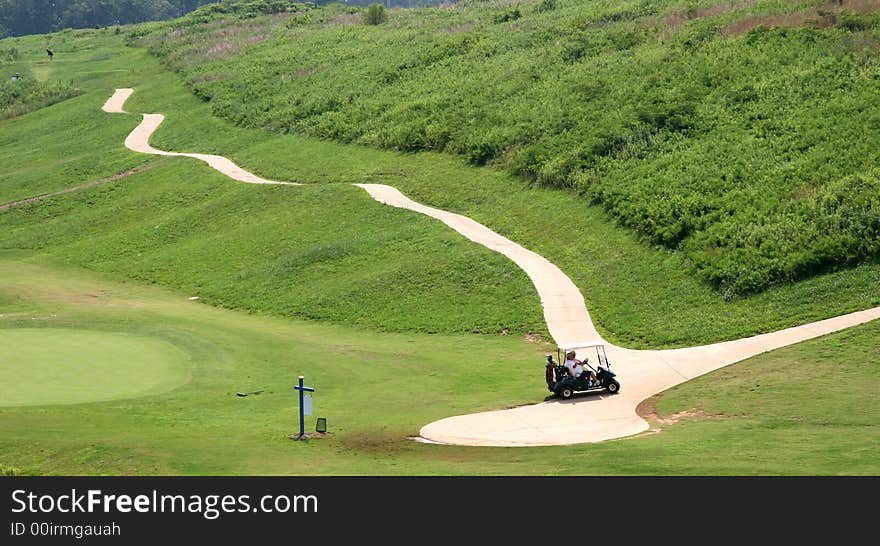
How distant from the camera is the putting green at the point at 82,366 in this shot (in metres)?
30.4

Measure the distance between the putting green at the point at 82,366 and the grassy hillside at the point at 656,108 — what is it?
20.6m

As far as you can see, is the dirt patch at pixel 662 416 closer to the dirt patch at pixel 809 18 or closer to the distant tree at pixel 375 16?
the dirt patch at pixel 809 18

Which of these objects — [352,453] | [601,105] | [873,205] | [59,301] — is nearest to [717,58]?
[601,105]

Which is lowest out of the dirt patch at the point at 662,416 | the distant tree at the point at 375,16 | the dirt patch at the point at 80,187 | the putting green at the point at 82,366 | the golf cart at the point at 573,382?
the dirt patch at the point at 662,416

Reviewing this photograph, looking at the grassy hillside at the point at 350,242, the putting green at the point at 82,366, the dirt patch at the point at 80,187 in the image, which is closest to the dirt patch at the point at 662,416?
the grassy hillside at the point at 350,242

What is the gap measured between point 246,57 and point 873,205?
8028cm

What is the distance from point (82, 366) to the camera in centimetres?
3359

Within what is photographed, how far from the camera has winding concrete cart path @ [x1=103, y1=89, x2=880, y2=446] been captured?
27641mm

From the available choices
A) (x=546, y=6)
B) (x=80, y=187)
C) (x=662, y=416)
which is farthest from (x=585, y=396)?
(x=546, y=6)

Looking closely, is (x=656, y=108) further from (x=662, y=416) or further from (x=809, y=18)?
(x=662, y=416)

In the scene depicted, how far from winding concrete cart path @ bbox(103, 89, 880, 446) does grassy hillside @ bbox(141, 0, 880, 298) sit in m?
4.89

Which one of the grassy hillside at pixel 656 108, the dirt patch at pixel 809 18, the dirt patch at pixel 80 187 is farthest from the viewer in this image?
the dirt patch at pixel 80 187

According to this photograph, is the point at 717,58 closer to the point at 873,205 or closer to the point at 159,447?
the point at 873,205

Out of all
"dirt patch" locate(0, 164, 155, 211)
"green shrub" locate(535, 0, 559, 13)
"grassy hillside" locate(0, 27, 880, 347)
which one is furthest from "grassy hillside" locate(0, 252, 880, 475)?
"green shrub" locate(535, 0, 559, 13)
